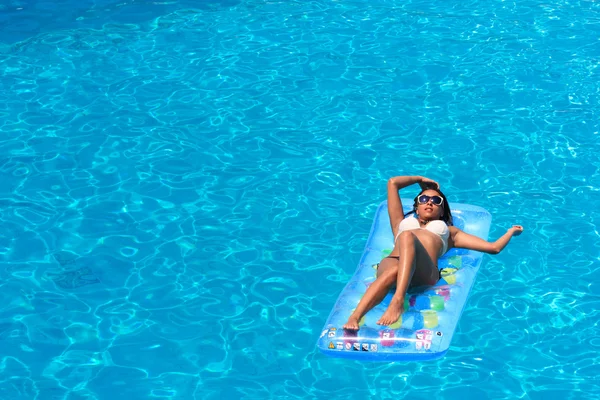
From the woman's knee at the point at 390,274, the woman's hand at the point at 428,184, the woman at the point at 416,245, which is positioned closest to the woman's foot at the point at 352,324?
the woman at the point at 416,245

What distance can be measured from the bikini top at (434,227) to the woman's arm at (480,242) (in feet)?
0.31

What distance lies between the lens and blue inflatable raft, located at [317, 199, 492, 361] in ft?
17.1

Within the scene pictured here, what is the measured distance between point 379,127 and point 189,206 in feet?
6.94

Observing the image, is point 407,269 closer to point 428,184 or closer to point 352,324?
point 352,324

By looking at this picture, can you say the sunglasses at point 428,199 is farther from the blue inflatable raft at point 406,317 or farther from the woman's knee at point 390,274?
the woman's knee at point 390,274

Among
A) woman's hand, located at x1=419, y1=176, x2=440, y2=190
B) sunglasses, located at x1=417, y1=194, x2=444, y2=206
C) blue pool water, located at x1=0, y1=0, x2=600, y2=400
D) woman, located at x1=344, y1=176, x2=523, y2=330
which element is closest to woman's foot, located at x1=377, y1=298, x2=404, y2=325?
woman, located at x1=344, y1=176, x2=523, y2=330

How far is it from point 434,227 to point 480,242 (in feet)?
1.10

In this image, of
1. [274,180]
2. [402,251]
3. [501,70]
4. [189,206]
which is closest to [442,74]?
[501,70]

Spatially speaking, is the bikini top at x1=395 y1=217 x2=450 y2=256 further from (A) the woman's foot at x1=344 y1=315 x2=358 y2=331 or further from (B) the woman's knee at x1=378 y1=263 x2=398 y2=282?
(A) the woman's foot at x1=344 y1=315 x2=358 y2=331

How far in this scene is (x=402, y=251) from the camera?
Answer: 5500 millimetres

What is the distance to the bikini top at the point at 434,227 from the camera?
602 cm

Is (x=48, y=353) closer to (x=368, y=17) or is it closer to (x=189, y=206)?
(x=189, y=206)

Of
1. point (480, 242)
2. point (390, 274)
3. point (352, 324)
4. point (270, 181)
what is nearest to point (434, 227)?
point (480, 242)

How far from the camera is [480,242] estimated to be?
6012 mm
